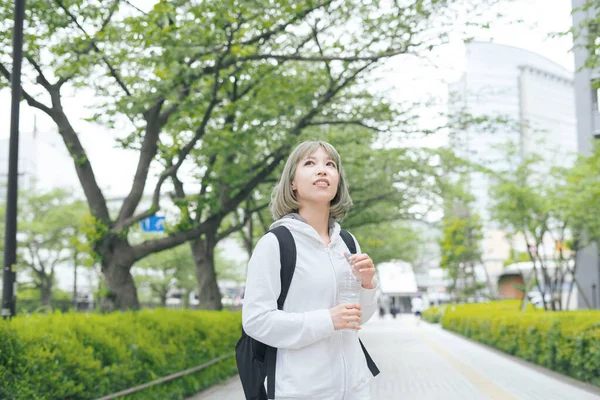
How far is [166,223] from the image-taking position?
11.9m

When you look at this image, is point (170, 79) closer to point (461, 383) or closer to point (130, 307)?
point (130, 307)

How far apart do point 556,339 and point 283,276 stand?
11391 millimetres

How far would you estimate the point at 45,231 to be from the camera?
114 ft

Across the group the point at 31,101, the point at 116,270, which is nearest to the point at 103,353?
the point at 116,270

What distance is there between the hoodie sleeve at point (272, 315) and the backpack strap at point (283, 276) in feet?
0.06

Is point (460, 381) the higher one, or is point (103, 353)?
point (103, 353)

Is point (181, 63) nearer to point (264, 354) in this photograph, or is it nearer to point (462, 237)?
point (264, 354)

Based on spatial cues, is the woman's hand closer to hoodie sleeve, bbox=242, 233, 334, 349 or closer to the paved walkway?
hoodie sleeve, bbox=242, 233, 334, 349

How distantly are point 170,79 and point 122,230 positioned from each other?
8.84 feet

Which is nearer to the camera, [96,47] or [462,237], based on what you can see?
[96,47]

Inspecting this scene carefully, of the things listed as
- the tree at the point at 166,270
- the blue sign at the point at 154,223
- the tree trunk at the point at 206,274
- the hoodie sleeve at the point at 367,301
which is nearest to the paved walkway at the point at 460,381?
the blue sign at the point at 154,223

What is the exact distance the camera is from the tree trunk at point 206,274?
56.7ft

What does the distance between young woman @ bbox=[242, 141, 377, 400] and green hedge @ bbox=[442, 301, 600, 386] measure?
29.1 feet

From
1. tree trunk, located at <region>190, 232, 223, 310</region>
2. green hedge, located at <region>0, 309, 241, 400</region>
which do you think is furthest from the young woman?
tree trunk, located at <region>190, 232, 223, 310</region>
